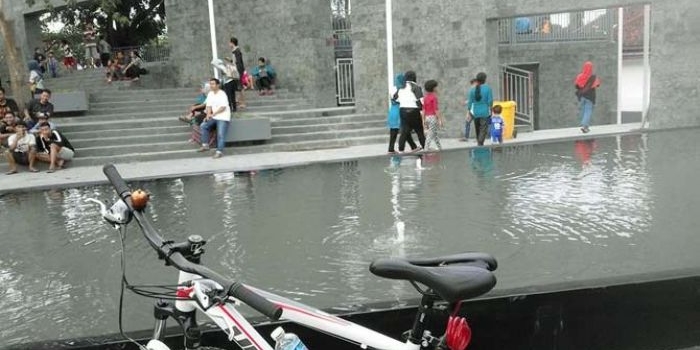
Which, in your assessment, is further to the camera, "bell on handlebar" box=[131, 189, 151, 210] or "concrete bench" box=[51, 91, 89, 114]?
"concrete bench" box=[51, 91, 89, 114]

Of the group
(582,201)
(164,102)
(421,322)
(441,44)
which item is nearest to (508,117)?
(441,44)

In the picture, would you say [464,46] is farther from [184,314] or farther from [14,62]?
[184,314]

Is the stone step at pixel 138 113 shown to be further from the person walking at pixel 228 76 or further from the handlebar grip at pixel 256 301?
the handlebar grip at pixel 256 301

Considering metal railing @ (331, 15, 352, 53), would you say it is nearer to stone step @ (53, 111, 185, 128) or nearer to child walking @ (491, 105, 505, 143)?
stone step @ (53, 111, 185, 128)

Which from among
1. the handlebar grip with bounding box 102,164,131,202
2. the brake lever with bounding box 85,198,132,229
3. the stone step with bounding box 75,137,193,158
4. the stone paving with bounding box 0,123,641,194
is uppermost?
the handlebar grip with bounding box 102,164,131,202

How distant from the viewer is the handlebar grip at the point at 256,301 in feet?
6.99

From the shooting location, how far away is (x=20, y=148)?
42.5ft

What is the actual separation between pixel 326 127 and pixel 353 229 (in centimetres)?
1009

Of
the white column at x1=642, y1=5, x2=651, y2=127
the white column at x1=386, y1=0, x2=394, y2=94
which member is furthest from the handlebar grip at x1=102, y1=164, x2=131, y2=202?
the white column at x1=642, y1=5, x2=651, y2=127

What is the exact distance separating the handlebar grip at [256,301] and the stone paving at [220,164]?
8.64 m

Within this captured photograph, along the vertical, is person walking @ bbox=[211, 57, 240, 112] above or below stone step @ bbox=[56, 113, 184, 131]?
above

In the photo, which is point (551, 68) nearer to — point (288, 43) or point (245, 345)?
point (288, 43)

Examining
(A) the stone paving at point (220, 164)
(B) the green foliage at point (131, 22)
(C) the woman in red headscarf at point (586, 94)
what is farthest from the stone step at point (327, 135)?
(B) the green foliage at point (131, 22)

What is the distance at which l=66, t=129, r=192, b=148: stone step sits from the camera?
14.8 metres
